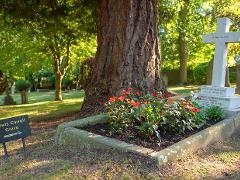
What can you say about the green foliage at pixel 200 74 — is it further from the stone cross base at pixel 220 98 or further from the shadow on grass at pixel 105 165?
the shadow on grass at pixel 105 165

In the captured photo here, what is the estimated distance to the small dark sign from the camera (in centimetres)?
504

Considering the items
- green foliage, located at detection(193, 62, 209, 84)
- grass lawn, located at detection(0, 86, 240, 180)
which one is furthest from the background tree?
green foliage, located at detection(193, 62, 209, 84)

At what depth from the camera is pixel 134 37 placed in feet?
27.3

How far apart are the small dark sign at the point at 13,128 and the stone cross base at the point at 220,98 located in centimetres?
387

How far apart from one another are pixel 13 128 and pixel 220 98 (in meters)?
4.69

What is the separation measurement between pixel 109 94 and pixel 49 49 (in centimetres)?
1075

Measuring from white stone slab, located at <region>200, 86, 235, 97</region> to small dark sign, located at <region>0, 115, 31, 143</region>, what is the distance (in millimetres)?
4463

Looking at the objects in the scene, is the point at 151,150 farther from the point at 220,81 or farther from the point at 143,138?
the point at 220,81

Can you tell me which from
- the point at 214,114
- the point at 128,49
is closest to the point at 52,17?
the point at 128,49

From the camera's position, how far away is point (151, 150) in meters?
4.84

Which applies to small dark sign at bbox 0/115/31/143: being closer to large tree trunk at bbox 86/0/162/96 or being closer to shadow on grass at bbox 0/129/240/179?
shadow on grass at bbox 0/129/240/179

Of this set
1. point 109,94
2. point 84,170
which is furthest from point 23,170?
point 109,94

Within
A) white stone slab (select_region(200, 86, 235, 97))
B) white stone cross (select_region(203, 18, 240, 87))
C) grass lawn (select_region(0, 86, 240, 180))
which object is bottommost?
grass lawn (select_region(0, 86, 240, 180))

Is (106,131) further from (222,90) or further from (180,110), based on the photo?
(222,90)
